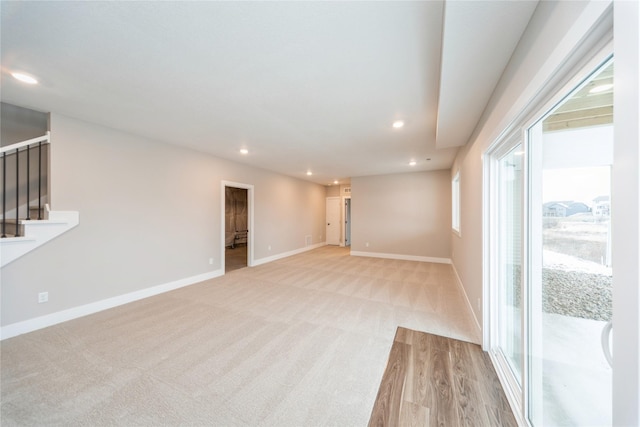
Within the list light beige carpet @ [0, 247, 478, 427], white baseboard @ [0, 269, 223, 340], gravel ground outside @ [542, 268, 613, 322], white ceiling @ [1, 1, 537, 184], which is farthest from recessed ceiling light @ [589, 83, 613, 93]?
white baseboard @ [0, 269, 223, 340]

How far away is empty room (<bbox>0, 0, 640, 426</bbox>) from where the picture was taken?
945mm

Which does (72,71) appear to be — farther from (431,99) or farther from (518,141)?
(518,141)

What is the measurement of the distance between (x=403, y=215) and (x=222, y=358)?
5389 mm

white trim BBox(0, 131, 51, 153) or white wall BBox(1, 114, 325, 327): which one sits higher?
white trim BBox(0, 131, 51, 153)

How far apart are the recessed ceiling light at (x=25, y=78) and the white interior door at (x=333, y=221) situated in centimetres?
733

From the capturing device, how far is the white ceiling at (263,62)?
1.26m

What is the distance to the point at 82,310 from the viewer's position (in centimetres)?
274

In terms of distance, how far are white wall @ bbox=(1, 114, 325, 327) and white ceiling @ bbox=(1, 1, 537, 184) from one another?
45 centimetres

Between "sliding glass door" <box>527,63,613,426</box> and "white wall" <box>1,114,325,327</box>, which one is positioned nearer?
"sliding glass door" <box>527,63,613,426</box>

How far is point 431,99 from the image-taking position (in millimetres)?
2229

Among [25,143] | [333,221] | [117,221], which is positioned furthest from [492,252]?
[333,221]

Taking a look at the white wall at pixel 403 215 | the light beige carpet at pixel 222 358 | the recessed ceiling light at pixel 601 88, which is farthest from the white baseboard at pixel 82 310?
the recessed ceiling light at pixel 601 88

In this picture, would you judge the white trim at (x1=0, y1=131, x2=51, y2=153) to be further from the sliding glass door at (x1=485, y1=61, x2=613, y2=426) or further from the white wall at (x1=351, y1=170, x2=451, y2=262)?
the white wall at (x1=351, y1=170, x2=451, y2=262)

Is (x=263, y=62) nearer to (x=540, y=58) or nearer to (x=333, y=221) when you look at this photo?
(x=540, y=58)
